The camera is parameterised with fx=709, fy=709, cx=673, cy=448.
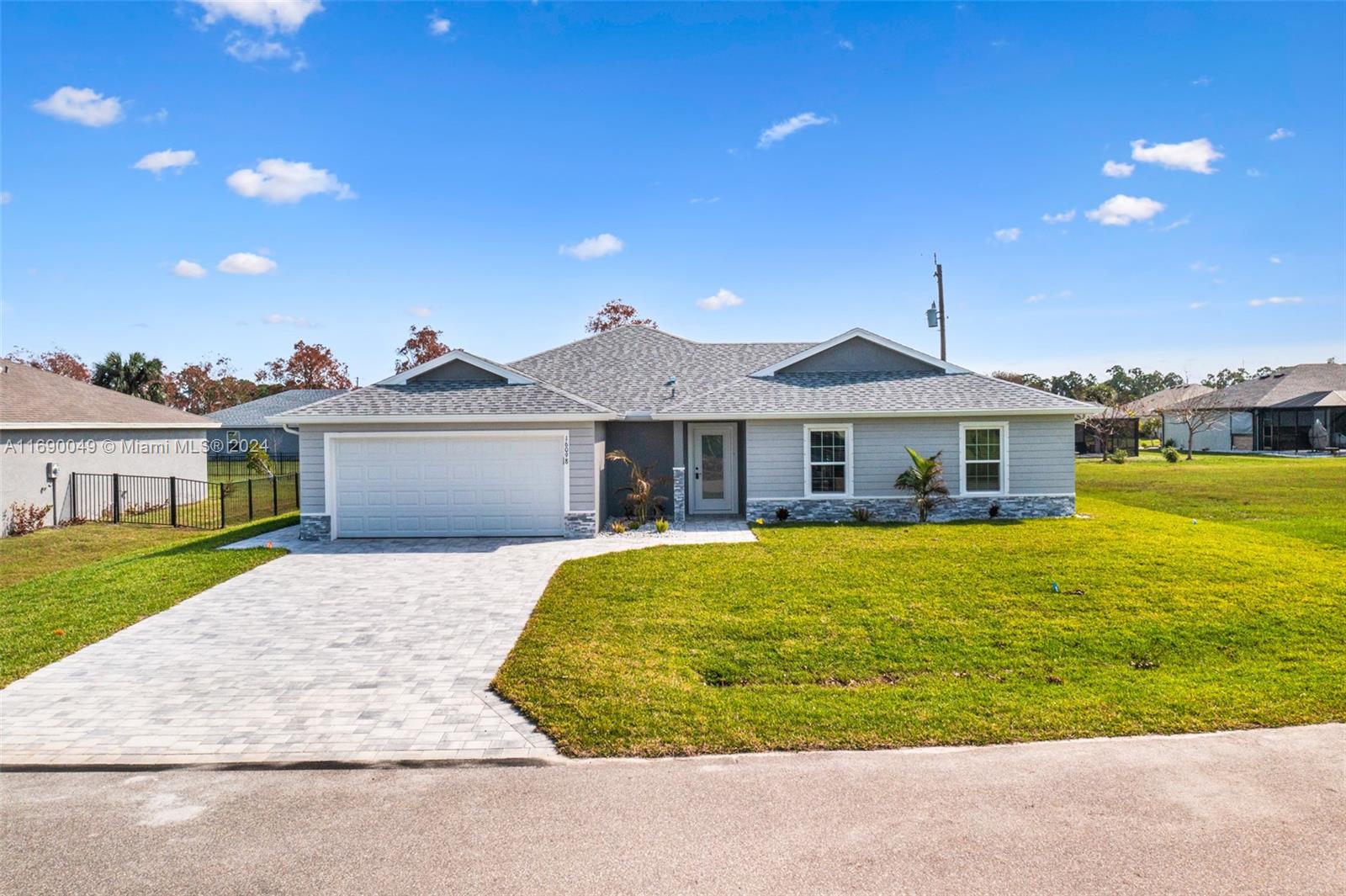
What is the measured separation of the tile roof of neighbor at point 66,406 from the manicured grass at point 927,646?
1581 centimetres

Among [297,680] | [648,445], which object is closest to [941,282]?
[648,445]

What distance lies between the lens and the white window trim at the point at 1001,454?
16.4 m

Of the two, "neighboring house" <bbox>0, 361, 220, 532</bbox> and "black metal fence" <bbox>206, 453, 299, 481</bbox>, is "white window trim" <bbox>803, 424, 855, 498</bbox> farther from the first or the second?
→ "black metal fence" <bbox>206, 453, 299, 481</bbox>

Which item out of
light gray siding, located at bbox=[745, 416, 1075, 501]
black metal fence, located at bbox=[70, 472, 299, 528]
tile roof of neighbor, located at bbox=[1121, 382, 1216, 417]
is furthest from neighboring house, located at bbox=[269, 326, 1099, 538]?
tile roof of neighbor, located at bbox=[1121, 382, 1216, 417]

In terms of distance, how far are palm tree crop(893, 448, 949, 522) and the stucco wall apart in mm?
20820

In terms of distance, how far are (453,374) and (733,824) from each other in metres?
14.1

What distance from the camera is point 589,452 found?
15141 mm

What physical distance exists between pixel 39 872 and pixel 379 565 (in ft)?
28.2

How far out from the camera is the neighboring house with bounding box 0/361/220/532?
1711cm

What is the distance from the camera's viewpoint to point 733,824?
173 inches

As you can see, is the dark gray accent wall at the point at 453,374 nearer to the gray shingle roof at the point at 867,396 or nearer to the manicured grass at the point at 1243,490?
the gray shingle roof at the point at 867,396

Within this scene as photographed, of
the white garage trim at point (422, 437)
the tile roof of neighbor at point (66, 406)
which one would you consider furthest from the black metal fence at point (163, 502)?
the white garage trim at point (422, 437)

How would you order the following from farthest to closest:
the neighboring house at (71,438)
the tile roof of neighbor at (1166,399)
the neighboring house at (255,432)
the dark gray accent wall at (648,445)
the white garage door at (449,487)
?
1. the tile roof of neighbor at (1166,399)
2. the neighboring house at (255,432)
3. the dark gray accent wall at (648,445)
4. the neighboring house at (71,438)
5. the white garage door at (449,487)

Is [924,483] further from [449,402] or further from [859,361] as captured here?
[449,402]
